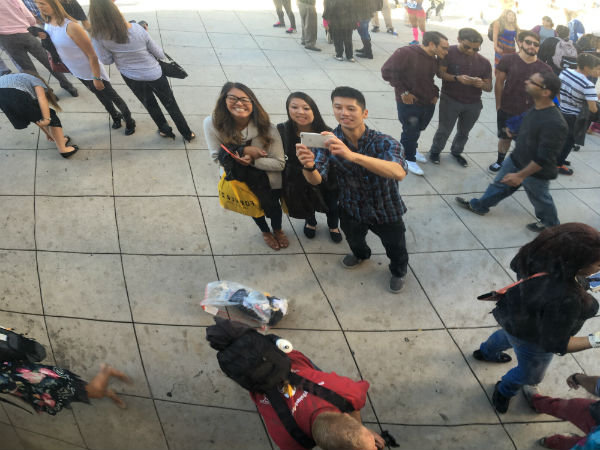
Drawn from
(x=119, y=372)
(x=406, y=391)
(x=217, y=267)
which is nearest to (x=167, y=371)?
(x=119, y=372)

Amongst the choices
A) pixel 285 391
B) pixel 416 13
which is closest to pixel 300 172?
pixel 285 391

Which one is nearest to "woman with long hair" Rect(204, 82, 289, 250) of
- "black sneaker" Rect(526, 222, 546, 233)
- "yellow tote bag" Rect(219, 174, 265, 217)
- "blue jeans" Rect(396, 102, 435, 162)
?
"yellow tote bag" Rect(219, 174, 265, 217)

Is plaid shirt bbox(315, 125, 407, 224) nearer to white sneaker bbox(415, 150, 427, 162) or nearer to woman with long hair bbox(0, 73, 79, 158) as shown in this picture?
white sneaker bbox(415, 150, 427, 162)

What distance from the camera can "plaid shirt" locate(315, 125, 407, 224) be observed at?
102 inches

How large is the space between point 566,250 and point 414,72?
3.12 meters

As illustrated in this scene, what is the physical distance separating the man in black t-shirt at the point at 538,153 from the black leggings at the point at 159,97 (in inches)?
157

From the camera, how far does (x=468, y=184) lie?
492 cm

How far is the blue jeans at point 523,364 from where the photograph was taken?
2.36 metres

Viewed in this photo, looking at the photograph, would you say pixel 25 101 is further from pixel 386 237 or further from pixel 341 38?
pixel 341 38

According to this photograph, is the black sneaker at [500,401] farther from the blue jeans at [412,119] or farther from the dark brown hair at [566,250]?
the blue jeans at [412,119]

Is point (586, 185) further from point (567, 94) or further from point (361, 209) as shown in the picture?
point (361, 209)

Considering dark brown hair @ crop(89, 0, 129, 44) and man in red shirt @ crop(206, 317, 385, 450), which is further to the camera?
dark brown hair @ crop(89, 0, 129, 44)

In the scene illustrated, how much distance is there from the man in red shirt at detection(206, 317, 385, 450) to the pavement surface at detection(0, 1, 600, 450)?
3.36 feet

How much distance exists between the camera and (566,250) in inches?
77.3
